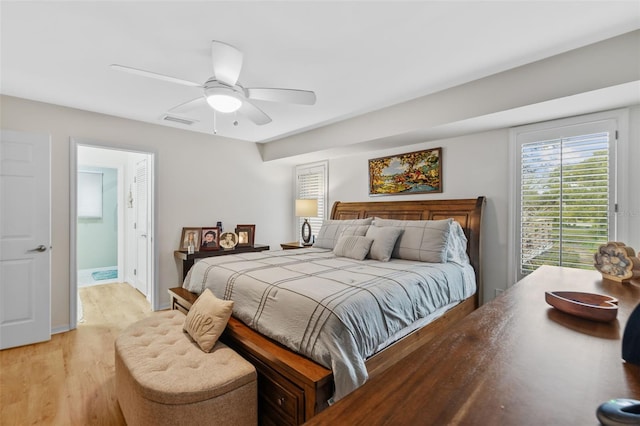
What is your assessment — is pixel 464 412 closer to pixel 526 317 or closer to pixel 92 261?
pixel 526 317

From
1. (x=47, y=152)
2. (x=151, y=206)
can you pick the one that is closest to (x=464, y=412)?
(x=47, y=152)

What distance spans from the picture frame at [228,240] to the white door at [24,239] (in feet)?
6.43

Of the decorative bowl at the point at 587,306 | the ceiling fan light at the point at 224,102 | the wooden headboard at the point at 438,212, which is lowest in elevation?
the decorative bowl at the point at 587,306

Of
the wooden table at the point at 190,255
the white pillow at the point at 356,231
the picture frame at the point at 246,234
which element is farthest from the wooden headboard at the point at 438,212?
the wooden table at the point at 190,255

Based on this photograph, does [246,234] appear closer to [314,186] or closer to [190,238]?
[190,238]

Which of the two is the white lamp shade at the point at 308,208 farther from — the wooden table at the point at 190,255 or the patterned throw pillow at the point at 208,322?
the patterned throw pillow at the point at 208,322

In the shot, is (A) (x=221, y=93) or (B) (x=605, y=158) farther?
(B) (x=605, y=158)

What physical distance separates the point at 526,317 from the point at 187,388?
1.57 m

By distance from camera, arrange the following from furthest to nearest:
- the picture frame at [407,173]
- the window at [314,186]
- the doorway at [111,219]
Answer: the window at [314,186]
the picture frame at [407,173]
the doorway at [111,219]

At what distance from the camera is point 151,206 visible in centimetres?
402

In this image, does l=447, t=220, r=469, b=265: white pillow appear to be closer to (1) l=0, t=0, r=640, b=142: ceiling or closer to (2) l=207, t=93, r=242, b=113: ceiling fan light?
(1) l=0, t=0, r=640, b=142: ceiling

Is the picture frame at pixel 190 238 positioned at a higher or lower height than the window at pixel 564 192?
lower

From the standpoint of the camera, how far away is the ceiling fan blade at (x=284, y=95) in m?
2.13

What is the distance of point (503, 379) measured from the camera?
0.70 m
